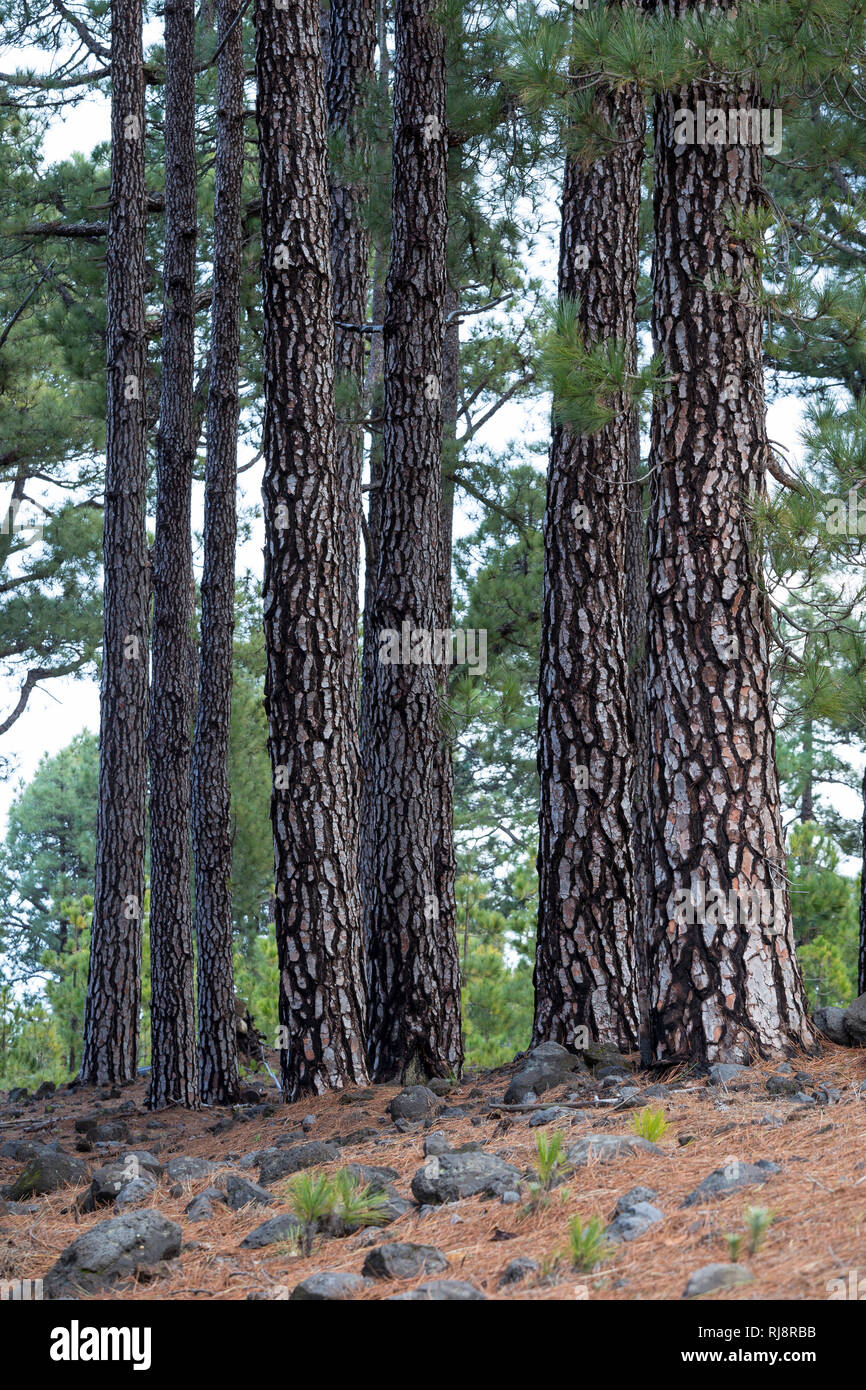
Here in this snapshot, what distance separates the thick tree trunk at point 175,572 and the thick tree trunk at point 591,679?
342 cm

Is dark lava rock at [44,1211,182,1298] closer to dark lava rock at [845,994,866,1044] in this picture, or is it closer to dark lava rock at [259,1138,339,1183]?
dark lava rock at [259,1138,339,1183]

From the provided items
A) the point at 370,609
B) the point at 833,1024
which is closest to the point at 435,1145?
the point at 833,1024

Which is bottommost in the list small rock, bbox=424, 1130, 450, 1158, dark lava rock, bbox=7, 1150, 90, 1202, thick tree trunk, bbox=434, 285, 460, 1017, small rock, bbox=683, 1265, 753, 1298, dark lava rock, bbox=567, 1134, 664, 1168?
dark lava rock, bbox=7, 1150, 90, 1202

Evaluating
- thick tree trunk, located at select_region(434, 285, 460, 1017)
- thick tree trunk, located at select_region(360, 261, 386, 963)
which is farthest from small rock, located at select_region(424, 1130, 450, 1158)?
thick tree trunk, located at select_region(434, 285, 460, 1017)

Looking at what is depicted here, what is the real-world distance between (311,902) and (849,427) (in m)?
2.89

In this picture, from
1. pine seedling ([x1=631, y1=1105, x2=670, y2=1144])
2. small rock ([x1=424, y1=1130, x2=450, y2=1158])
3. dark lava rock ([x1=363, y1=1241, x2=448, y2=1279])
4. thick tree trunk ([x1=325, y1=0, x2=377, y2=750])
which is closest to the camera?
dark lava rock ([x1=363, y1=1241, x2=448, y2=1279])

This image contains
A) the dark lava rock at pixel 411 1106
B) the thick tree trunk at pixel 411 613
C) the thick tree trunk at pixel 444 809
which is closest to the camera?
the dark lava rock at pixel 411 1106

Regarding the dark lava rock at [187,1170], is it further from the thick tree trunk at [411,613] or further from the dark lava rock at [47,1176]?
the thick tree trunk at [411,613]

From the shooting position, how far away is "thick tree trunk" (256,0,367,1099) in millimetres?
4945

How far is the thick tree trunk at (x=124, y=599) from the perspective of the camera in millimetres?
8805

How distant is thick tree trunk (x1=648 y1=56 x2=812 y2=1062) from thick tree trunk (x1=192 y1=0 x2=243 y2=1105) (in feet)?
13.9

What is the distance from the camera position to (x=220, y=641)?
7914 millimetres

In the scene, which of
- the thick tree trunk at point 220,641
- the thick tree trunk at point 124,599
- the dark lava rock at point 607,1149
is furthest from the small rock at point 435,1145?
the thick tree trunk at point 124,599

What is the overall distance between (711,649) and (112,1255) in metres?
2.67
